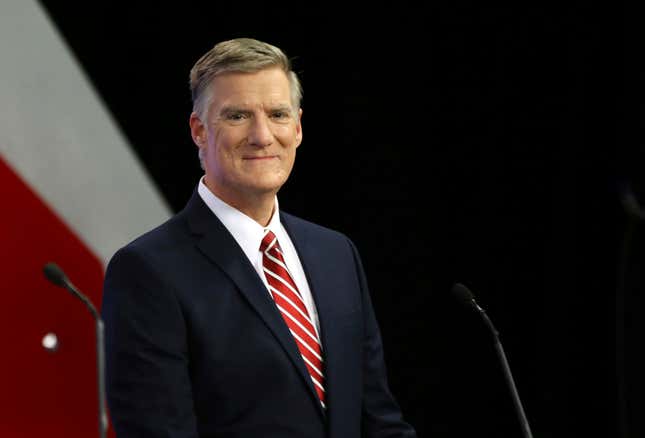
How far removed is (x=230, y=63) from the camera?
1770 mm

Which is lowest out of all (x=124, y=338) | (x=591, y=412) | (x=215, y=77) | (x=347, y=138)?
(x=591, y=412)

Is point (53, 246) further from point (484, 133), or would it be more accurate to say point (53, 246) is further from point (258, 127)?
point (258, 127)

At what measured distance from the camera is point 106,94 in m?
3.47

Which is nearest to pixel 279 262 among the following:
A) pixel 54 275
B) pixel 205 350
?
pixel 205 350

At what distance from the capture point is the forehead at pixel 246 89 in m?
1.77

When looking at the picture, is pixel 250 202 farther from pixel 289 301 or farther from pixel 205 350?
pixel 205 350

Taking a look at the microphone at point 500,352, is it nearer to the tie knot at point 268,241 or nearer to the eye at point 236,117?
the tie knot at point 268,241

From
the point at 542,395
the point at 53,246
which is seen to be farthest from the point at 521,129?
the point at 53,246

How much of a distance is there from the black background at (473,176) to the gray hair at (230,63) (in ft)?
5.40

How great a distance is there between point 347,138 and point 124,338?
1.99 m

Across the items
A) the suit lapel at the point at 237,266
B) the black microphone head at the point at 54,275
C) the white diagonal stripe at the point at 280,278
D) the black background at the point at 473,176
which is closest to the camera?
the suit lapel at the point at 237,266

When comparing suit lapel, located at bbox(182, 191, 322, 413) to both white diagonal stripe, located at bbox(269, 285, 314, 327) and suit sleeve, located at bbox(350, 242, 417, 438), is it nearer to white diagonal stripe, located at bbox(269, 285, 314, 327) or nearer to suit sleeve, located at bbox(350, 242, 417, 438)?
white diagonal stripe, located at bbox(269, 285, 314, 327)

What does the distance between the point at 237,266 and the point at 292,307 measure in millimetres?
131

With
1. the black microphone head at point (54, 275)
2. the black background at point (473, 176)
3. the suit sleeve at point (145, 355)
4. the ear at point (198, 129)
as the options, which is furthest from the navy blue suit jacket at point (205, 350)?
the black background at point (473, 176)
